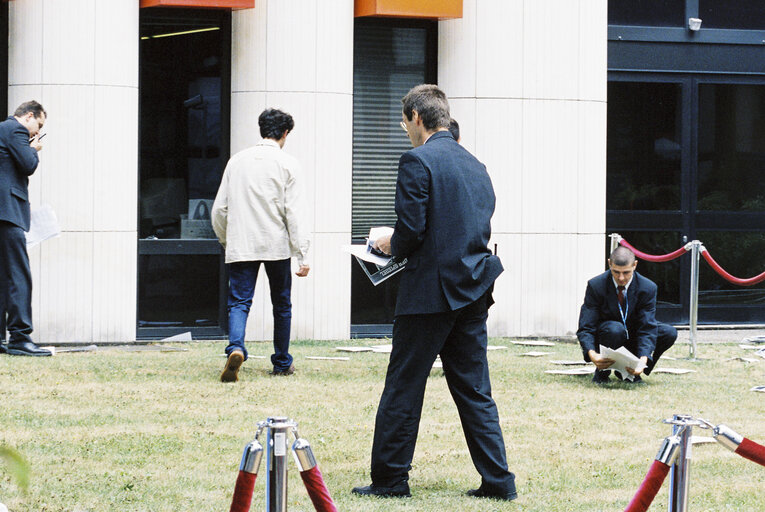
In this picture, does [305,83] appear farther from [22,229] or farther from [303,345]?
[22,229]

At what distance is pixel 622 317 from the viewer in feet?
30.7

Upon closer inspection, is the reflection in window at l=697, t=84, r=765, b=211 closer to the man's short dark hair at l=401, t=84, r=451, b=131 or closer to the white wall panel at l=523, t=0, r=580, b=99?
the white wall panel at l=523, t=0, r=580, b=99

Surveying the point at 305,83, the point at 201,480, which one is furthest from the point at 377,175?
the point at 201,480

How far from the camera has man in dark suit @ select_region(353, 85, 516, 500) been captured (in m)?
5.49

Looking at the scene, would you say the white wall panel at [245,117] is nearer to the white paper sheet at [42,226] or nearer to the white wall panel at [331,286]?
the white wall panel at [331,286]

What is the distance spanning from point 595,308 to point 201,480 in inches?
176

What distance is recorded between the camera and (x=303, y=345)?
1208cm

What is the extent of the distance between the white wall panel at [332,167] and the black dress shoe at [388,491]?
7141 mm

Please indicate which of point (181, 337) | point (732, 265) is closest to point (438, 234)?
point (181, 337)

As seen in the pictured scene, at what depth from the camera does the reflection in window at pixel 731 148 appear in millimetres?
14609

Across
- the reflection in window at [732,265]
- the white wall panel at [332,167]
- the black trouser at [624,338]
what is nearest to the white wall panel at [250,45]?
the white wall panel at [332,167]

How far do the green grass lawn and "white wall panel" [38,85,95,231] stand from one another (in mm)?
1779

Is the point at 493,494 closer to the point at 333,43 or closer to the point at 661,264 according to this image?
the point at 333,43

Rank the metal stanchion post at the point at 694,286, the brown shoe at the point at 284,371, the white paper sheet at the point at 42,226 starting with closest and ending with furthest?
the brown shoe at the point at 284,371, the white paper sheet at the point at 42,226, the metal stanchion post at the point at 694,286
